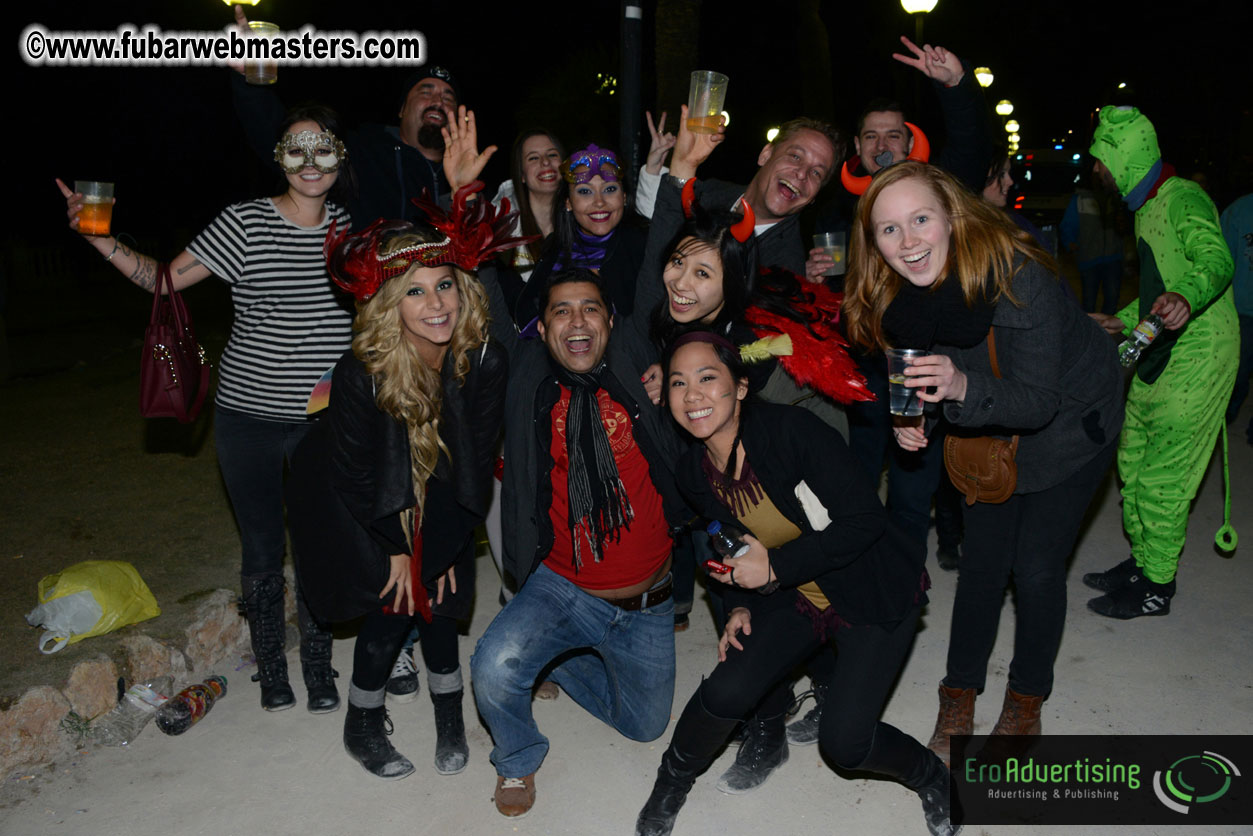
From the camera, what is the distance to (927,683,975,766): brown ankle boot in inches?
140

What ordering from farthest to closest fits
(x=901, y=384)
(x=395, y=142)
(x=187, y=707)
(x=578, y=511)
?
(x=395, y=142) < (x=187, y=707) < (x=578, y=511) < (x=901, y=384)

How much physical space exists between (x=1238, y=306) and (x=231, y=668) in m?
6.13

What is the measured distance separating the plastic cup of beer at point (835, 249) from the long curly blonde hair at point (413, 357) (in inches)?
63.0

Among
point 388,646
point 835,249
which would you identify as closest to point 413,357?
point 388,646

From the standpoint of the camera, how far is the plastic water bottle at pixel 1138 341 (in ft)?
11.4

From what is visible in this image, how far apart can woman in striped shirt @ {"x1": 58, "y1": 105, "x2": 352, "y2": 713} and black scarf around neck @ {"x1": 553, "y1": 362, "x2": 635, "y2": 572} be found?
1.01 metres

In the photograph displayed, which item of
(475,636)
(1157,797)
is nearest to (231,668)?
(475,636)

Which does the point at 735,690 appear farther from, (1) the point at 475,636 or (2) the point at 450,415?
(1) the point at 475,636

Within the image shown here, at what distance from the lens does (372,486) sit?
10.8 feet

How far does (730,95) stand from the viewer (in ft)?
79.8

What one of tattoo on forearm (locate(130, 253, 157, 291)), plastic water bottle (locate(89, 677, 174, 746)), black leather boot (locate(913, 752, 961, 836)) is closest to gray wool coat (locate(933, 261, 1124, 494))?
black leather boot (locate(913, 752, 961, 836))

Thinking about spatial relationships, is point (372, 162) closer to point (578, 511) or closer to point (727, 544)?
point (578, 511)

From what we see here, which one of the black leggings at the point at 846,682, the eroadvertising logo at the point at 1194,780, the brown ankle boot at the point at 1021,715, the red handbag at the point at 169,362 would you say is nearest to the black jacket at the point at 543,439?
the black leggings at the point at 846,682

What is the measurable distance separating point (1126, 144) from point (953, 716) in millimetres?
2545
